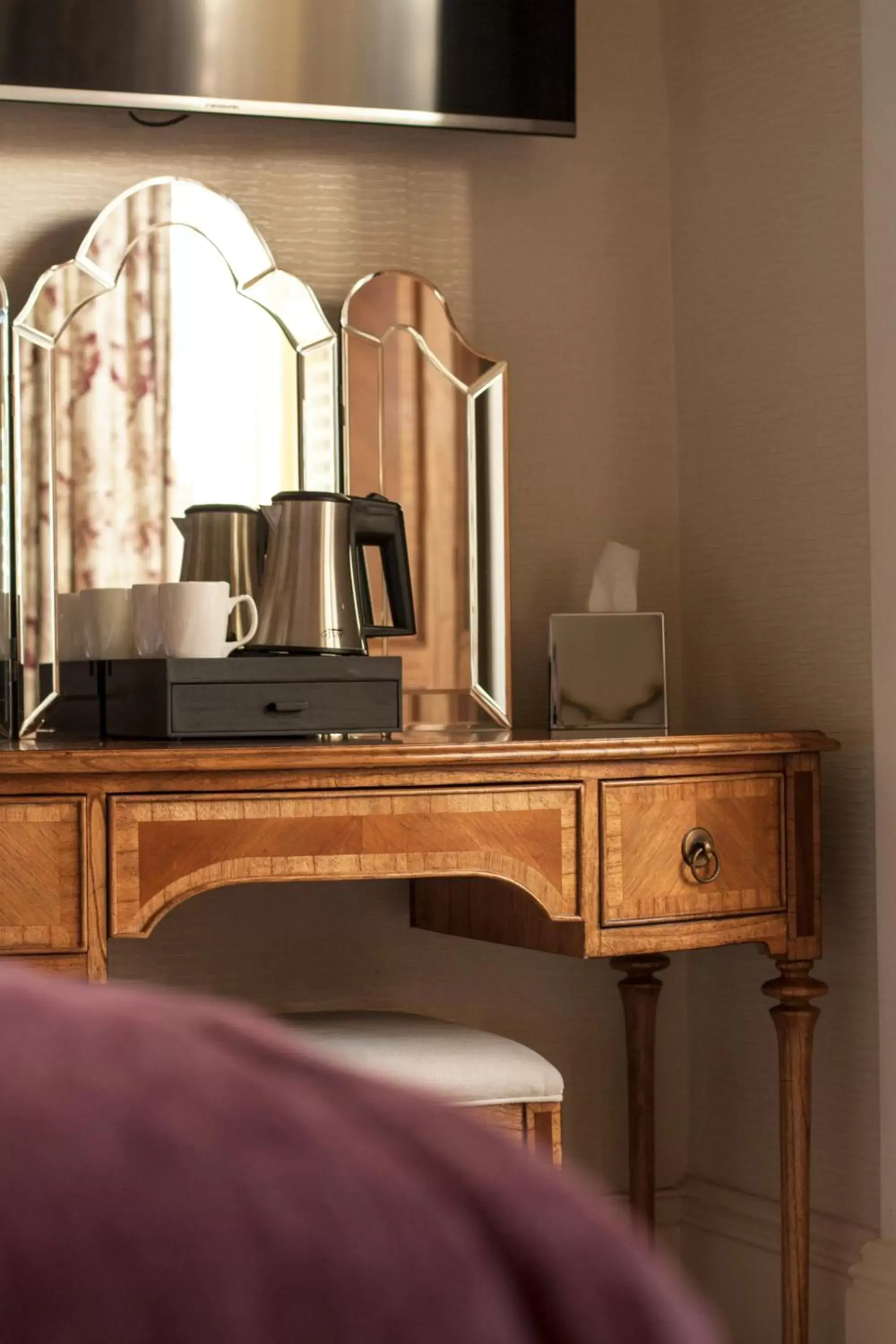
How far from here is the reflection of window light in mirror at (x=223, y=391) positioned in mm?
1907

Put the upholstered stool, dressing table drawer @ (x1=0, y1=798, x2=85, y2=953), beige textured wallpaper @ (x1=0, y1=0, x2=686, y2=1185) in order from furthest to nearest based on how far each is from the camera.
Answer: beige textured wallpaper @ (x1=0, y1=0, x2=686, y2=1185) → the upholstered stool → dressing table drawer @ (x1=0, y1=798, x2=85, y2=953)

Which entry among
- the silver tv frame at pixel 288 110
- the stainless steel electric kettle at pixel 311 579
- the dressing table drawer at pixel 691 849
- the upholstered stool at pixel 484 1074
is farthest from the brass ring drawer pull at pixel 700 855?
the silver tv frame at pixel 288 110

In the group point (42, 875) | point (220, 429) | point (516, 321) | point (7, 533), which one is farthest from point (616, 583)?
point (42, 875)

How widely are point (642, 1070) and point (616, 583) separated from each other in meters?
0.64

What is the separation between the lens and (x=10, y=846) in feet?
4.50

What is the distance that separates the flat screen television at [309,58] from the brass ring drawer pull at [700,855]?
38.6 inches

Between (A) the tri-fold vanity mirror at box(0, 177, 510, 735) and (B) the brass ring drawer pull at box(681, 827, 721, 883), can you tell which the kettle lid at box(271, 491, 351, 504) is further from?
(B) the brass ring drawer pull at box(681, 827, 721, 883)

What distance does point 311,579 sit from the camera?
5.53 ft

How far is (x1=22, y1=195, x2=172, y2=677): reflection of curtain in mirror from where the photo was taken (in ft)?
6.05

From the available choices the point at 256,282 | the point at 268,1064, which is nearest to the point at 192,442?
the point at 256,282

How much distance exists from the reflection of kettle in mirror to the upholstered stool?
0.54 m

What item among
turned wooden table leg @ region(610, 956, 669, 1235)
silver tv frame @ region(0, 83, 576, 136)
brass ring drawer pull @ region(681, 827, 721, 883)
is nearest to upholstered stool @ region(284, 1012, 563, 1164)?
brass ring drawer pull @ region(681, 827, 721, 883)

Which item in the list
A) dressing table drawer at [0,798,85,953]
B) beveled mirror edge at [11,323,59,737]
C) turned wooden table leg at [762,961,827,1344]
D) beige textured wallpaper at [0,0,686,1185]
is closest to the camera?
dressing table drawer at [0,798,85,953]

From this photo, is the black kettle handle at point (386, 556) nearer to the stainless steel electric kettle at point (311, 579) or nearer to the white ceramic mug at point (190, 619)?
the stainless steel electric kettle at point (311, 579)
